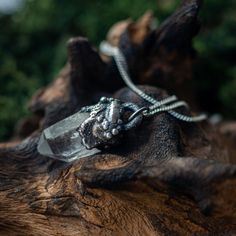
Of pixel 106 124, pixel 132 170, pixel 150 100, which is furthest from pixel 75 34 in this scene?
pixel 132 170

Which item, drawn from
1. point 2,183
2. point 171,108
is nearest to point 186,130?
point 171,108

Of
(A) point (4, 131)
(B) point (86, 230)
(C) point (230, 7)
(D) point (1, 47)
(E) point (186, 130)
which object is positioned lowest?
(B) point (86, 230)

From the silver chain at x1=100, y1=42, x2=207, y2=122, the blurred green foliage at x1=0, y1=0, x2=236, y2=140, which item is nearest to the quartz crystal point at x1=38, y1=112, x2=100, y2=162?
the silver chain at x1=100, y1=42, x2=207, y2=122

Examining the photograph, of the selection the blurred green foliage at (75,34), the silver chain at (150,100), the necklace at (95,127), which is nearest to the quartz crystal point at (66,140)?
the necklace at (95,127)

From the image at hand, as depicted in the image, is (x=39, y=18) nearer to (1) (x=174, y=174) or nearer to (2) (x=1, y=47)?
(2) (x=1, y=47)

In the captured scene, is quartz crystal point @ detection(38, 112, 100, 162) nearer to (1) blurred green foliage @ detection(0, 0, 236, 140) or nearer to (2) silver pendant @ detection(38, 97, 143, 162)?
(2) silver pendant @ detection(38, 97, 143, 162)
